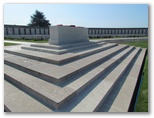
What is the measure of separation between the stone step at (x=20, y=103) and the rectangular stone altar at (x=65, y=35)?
3.86 metres

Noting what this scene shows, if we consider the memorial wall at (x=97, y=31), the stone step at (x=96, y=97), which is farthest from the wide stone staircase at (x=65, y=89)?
the memorial wall at (x=97, y=31)

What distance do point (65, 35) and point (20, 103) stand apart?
484 cm

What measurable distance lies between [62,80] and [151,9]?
311cm

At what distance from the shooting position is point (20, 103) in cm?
264

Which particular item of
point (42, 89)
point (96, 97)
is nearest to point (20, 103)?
point (42, 89)

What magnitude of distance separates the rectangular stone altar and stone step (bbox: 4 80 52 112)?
3.86 metres

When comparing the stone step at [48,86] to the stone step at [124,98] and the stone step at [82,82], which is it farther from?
the stone step at [124,98]

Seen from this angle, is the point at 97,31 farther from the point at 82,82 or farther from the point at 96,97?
the point at 96,97

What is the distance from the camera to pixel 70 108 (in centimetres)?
252

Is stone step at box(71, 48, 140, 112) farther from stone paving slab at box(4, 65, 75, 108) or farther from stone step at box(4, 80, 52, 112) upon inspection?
stone step at box(4, 80, 52, 112)

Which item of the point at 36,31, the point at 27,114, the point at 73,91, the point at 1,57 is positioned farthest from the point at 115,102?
the point at 36,31

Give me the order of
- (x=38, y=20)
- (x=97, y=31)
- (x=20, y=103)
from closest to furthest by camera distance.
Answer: (x=20, y=103) → (x=97, y=31) → (x=38, y=20)

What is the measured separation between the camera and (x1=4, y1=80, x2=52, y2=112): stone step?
2475mm

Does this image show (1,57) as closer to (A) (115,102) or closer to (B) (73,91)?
(B) (73,91)
